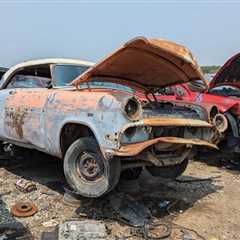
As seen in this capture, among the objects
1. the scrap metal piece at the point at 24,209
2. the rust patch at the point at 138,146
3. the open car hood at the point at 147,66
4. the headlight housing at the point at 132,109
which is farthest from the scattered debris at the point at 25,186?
the headlight housing at the point at 132,109

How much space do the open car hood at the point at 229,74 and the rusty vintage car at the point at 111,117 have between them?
2.88 metres

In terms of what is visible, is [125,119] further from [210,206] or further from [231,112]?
[231,112]

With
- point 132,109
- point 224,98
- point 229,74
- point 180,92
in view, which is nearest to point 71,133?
point 132,109

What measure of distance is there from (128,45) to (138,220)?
77.5 inches

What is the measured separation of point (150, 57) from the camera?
512cm

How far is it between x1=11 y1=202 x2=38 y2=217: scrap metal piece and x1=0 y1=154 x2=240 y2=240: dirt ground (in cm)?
7

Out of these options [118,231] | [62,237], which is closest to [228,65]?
[118,231]

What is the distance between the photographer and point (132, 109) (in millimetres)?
4625

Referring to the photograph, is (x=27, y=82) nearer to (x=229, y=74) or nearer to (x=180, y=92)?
(x=180, y=92)

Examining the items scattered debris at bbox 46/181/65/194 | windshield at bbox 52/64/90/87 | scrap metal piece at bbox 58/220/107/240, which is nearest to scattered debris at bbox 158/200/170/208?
scrap metal piece at bbox 58/220/107/240

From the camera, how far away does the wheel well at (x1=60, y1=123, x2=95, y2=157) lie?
5.20m

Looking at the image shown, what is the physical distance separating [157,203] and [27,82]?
2.79 meters

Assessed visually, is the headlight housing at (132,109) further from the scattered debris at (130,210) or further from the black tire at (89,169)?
the scattered debris at (130,210)

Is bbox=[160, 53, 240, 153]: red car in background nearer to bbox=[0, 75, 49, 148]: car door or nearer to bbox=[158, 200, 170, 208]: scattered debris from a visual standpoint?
bbox=[158, 200, 170, 208]: scattered debris
